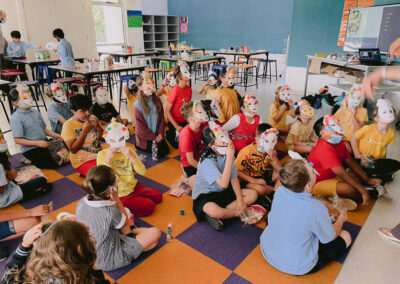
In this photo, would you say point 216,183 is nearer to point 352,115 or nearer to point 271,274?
point 271,274

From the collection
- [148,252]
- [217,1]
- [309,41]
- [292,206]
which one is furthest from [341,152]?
[217,1]

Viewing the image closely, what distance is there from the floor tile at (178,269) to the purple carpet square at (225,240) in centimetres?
7

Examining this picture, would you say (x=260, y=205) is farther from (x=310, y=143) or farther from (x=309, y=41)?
(x=309, y=41)

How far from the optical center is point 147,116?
3.79 meters

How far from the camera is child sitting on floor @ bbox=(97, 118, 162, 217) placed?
236cm

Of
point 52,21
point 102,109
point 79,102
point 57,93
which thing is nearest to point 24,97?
point 57,93

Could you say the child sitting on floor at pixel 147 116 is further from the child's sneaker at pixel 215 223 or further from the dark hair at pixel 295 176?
the dark hair at pixel 295 176

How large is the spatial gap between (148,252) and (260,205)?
1.12 m

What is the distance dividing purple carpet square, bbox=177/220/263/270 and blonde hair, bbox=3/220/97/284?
1.17m

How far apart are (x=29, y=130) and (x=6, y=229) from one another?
1492mm

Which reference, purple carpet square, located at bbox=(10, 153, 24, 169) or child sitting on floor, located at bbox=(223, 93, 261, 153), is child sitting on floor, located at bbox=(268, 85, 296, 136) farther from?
purple carpet square, located at bbox=(10, 153, 24, 169)

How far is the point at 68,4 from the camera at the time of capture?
908 centimetres

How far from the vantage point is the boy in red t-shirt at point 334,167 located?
2.51 m

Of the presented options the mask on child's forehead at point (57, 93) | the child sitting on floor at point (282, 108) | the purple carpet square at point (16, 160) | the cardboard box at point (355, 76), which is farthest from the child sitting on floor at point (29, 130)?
the cardboard box at point (355, 76)
